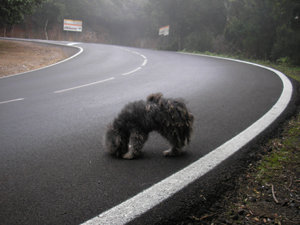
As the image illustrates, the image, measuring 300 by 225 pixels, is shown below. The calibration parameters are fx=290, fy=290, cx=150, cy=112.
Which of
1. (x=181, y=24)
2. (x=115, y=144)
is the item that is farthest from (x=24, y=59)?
(x=181, y=24)

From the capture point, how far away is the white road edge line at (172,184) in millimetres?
2322

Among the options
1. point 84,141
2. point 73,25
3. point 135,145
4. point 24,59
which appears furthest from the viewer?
point 73,25

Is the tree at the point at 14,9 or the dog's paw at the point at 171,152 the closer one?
the dog's paw at the point at 171,152

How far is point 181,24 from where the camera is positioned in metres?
34.1

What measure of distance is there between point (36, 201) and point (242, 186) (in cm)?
195

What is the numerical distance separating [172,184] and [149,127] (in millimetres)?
1062

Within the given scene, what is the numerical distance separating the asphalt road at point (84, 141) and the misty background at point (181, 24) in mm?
11350

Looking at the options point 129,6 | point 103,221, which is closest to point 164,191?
point 103,221

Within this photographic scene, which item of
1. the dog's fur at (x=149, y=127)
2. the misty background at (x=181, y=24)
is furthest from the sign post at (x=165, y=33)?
the dog's fur at (x=149, y=127)

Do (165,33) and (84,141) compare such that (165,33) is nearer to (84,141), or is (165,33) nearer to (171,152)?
(84,141)

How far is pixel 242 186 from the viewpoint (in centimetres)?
287

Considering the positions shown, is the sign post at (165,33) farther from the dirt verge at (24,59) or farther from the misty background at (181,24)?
the dirt verge at (24,59)

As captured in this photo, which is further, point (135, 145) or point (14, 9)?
point (14, 9)

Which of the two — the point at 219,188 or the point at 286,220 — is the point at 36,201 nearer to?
the point at 219,188
